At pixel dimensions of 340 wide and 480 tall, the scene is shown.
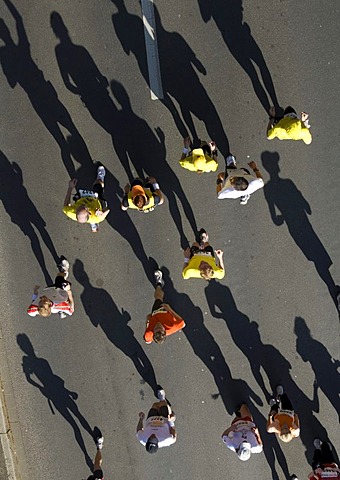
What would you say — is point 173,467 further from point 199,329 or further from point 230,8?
point 230,8

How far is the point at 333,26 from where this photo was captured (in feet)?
22.8

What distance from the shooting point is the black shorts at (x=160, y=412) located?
699 centimetres

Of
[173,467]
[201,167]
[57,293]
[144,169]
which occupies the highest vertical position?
[144,169]

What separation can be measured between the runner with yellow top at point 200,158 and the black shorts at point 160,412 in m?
4.01

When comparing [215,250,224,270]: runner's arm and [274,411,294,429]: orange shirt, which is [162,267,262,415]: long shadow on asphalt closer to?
[274,411,294,429]: orange shirt

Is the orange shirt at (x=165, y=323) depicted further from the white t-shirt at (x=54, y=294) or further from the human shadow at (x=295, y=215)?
the human shadow at (x=295, y=215)

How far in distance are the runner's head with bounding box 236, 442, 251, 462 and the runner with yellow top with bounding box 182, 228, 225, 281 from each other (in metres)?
2.56

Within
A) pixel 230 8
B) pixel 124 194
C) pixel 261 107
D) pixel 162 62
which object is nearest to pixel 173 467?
pixel 124 194

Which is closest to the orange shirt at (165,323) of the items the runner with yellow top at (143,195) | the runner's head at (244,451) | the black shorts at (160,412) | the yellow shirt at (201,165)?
the black shorts at (160,412)

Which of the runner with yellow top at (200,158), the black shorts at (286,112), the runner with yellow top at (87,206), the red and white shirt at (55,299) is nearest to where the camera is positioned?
the runner with yellow top at (87,206)

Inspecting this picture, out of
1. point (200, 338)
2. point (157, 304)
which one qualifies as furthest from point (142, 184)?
point (200, 338)

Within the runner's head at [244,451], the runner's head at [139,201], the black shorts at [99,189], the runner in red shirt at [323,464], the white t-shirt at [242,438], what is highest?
the black shorts at [99,189]

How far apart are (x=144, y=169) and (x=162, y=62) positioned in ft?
5.98

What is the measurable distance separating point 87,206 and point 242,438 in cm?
434
